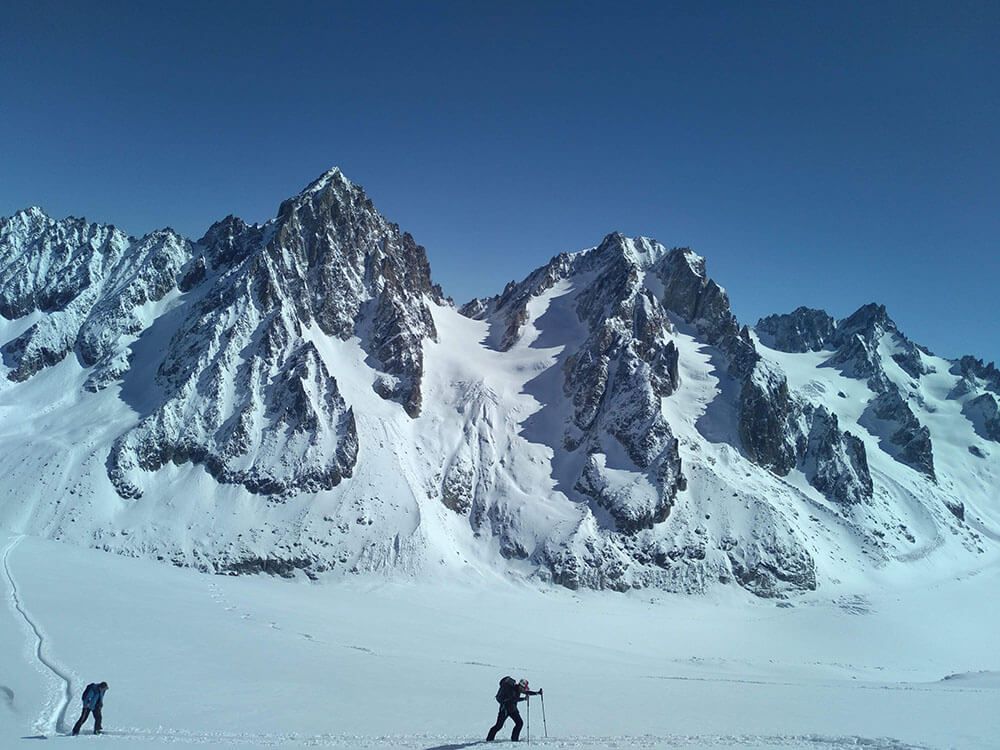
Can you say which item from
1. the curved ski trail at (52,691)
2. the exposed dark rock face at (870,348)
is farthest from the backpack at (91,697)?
the exposed dark rock face at (870,348)

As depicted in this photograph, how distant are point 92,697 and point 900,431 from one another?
145542 millimetres

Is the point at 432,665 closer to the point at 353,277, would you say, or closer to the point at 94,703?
the point at 94,703

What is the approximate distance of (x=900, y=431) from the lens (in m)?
126

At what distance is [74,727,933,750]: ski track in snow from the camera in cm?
1634

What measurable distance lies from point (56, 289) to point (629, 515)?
117468 millimetres

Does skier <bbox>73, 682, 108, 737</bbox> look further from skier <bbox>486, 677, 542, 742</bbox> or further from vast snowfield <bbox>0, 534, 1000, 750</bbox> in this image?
skier <bbox>486, 677, 542, 742</bbox>

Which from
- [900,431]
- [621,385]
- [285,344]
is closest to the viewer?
[285,344]

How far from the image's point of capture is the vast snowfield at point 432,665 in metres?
18.3

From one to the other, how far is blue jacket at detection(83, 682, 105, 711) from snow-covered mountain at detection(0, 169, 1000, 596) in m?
56.6

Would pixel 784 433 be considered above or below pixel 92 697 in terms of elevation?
above

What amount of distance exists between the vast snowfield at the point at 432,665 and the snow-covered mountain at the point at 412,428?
30.1 ft

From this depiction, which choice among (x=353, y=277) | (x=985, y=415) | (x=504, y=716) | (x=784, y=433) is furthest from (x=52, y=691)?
A: (x=985, y=415)

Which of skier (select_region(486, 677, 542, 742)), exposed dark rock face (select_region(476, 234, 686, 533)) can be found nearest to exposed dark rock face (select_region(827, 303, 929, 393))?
exposed dark rock face (select_region(476, 234, 686, 533))

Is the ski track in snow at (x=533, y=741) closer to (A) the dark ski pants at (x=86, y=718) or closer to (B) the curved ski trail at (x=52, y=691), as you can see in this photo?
(A) the dark ski pants at (x=86, y=718)
